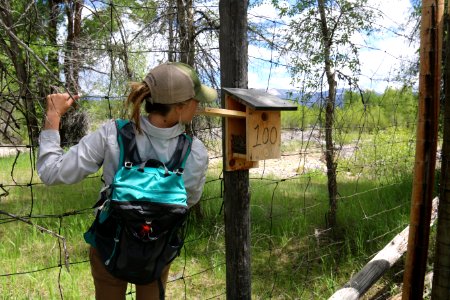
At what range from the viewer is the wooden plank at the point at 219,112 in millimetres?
1978

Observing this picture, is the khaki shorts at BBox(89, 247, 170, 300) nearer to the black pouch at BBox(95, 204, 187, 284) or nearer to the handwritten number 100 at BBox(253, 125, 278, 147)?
the black pouch at BBox(95, 204, 187, 284)

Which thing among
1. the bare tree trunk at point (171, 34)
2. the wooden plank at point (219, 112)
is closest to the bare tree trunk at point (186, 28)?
the bare tree trunk at point (171, 34)

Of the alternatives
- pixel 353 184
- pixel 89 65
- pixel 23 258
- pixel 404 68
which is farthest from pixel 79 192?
pixel 404 68

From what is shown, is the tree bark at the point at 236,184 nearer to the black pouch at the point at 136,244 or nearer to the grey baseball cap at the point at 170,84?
the grey baseball cap at the point at 170,84

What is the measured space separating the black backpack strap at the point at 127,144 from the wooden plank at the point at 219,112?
35 cm

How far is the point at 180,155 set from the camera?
1824mm

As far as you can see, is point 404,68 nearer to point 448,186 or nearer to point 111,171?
point 448,186

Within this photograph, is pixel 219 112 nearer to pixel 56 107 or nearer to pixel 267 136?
pixel 267 136

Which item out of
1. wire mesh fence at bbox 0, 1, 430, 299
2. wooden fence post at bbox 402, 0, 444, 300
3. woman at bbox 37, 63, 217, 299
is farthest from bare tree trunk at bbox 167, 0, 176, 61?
woman at bbox 37, 63, 217, 299

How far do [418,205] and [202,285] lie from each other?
2.02 metres

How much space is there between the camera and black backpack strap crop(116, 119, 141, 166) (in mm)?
1733

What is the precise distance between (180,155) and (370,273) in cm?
203

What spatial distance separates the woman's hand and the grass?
1.41 metres

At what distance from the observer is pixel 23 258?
4.34m
